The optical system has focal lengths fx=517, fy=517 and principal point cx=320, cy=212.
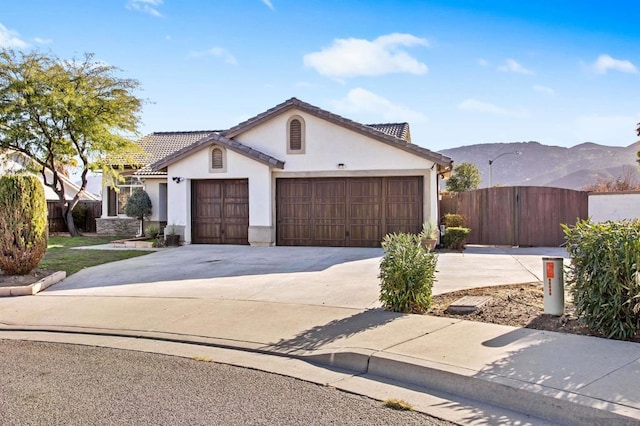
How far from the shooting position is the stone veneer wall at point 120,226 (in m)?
24.7

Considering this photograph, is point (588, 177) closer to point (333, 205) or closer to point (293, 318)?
point (333, 205)

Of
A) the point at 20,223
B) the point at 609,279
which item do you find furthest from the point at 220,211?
the point at 609,279

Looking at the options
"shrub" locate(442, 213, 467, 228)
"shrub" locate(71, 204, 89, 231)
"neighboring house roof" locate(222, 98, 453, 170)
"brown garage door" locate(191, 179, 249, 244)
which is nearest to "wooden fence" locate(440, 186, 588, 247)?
"shrub" locate(442, 213, 467, 228)

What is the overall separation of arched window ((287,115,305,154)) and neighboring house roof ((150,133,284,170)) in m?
0.70

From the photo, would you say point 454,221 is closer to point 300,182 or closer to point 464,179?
point 300,182

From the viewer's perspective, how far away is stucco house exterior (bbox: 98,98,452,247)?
1819 centimetres

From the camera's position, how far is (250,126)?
19266 mm

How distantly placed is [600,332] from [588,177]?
89.5 m

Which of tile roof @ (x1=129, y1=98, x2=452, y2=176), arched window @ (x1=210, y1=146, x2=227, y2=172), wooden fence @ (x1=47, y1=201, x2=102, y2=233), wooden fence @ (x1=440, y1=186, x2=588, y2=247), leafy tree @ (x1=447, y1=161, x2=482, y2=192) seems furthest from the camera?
leafy tree @ (x1=447, y1=161, x2=482, y2=192)

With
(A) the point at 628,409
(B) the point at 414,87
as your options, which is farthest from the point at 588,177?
(A) the point at 628,409

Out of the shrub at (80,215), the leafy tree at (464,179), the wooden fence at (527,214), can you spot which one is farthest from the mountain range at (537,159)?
the wooden fence at (527,214)

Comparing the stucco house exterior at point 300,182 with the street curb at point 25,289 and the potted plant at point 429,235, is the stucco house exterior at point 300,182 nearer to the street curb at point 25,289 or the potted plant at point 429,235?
the potted plant at point 429,235

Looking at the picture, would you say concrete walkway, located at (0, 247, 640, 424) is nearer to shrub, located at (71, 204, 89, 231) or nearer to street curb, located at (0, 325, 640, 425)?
street curb, located at (0, 325, 640, 425)

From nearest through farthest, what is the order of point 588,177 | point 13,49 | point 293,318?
point 293,318, point 13,49, point 588,177
